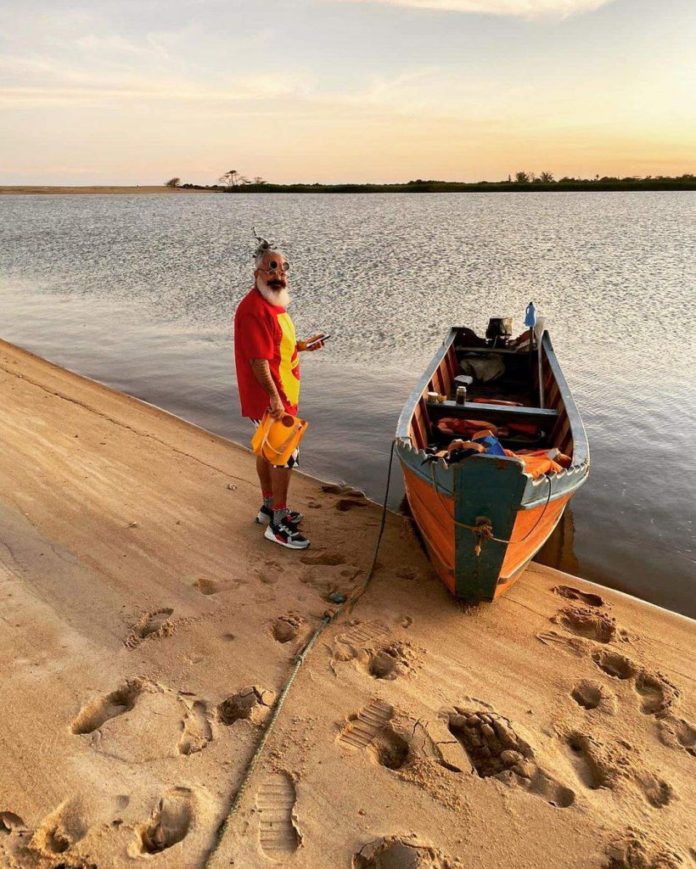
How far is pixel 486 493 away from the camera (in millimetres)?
4027

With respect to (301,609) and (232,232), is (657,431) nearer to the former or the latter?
(301,609)

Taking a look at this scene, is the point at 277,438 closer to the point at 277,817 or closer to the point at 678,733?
the point at 277,817

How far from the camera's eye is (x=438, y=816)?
2.94 meters

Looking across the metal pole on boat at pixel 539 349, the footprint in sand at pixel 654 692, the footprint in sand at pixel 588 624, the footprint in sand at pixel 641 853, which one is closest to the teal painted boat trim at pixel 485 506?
the footprint in sand at pixel 588 624

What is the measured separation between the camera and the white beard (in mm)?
4500

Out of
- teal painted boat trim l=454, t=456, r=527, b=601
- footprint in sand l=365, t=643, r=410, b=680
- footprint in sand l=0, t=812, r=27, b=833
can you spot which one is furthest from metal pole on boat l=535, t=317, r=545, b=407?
footprint in sand l=0, t=812, r=27, b=833

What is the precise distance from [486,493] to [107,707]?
2592 mm

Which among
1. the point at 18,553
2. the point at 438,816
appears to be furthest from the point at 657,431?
the point at 18,553

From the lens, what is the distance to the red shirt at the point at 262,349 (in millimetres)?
4469

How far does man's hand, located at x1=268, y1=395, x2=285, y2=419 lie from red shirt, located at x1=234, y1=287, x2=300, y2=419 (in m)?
0.14

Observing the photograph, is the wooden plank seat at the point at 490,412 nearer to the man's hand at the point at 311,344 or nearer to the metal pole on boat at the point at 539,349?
the metal pole on boat at the point at 539,349

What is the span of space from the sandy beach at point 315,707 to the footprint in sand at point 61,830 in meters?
0.01

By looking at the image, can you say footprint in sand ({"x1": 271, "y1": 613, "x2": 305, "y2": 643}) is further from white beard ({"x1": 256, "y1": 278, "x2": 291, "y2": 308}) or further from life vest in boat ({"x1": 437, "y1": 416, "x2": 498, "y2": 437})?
life vest in boat ({"x1": 437, "y1": 416, "x2": 498, "y2": 437})

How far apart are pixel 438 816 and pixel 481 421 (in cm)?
415
